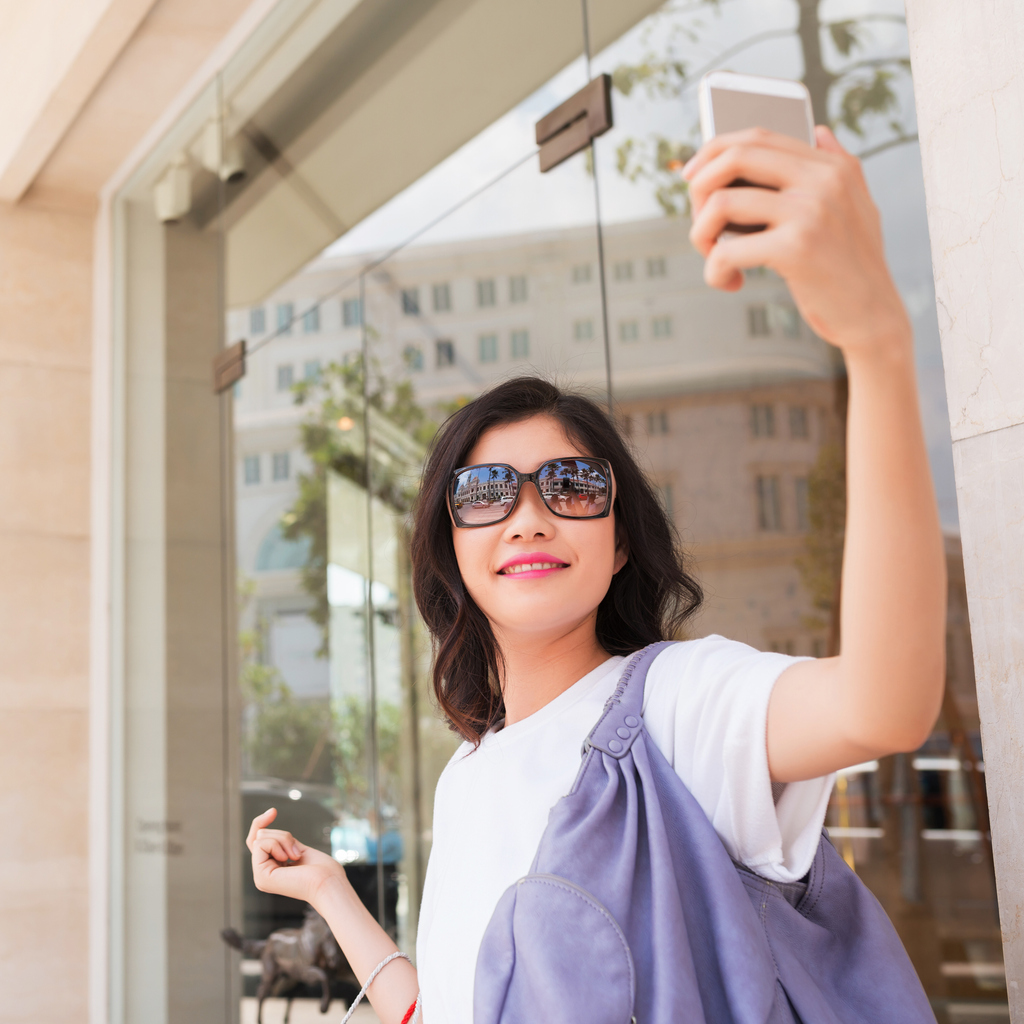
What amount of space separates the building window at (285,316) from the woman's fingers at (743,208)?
385cm

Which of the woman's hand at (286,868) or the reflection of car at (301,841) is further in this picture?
the reflection of car at (301,841)

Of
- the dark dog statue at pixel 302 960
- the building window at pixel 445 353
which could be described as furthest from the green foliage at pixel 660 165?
the dark dog statue at pixel 302 960

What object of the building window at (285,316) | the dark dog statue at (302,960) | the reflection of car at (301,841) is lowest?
the dark dog statue at (302,960)

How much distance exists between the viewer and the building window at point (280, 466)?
4.88 m

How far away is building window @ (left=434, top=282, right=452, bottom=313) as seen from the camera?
17.4 ft

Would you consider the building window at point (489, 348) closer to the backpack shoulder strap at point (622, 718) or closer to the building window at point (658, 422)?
the building window at point (658, 422)

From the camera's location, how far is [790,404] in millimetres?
7715

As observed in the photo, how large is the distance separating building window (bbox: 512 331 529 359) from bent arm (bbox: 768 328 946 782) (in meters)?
4.94

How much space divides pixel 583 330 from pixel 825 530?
3222 millimetres

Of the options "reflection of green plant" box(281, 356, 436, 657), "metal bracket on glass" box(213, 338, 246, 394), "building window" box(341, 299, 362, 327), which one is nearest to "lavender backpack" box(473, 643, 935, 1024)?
"metal bracket on glass" box(213, 338, 246, 394)

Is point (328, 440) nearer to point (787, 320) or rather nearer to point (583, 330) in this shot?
point (583, 330)

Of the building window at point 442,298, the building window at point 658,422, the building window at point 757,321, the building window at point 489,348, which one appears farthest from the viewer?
the building window at point 658,422

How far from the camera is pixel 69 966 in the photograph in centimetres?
420

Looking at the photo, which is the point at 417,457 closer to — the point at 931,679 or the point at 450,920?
the point at 450,920
